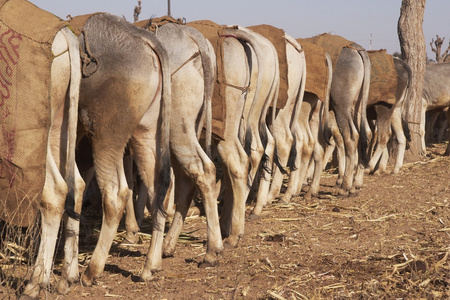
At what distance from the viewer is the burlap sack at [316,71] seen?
34.5ft

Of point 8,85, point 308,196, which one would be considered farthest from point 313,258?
point 308,196

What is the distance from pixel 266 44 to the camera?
848 cm

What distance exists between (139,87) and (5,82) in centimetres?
115

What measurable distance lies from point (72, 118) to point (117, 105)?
454 millimetres

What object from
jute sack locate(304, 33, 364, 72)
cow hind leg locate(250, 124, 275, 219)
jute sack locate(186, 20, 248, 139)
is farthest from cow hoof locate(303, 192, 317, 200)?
jute sack locate(186, 20, 248, 139)

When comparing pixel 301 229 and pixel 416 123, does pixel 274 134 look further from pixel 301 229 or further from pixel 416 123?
pixel 416 123

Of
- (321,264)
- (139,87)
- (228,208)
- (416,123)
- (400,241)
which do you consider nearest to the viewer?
(139,87)

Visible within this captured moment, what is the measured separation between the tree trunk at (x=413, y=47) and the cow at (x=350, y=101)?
4.22 meters

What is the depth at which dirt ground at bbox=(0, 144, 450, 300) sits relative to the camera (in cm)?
563

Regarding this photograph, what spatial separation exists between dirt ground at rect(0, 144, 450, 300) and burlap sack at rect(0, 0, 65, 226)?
929 mm

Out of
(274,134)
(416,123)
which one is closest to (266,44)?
(274,134)

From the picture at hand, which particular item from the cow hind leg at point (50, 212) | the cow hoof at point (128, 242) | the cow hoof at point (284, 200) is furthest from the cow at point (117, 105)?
the cow hoof at point (284, 200)

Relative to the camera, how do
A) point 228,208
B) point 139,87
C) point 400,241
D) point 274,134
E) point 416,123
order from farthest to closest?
point 416,123
point 274,134
point 228,208
point 400,241
point 139,87

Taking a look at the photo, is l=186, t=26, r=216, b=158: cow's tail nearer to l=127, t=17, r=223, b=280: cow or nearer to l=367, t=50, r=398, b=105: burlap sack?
l=127, t=17, r=223, b=280: cow
